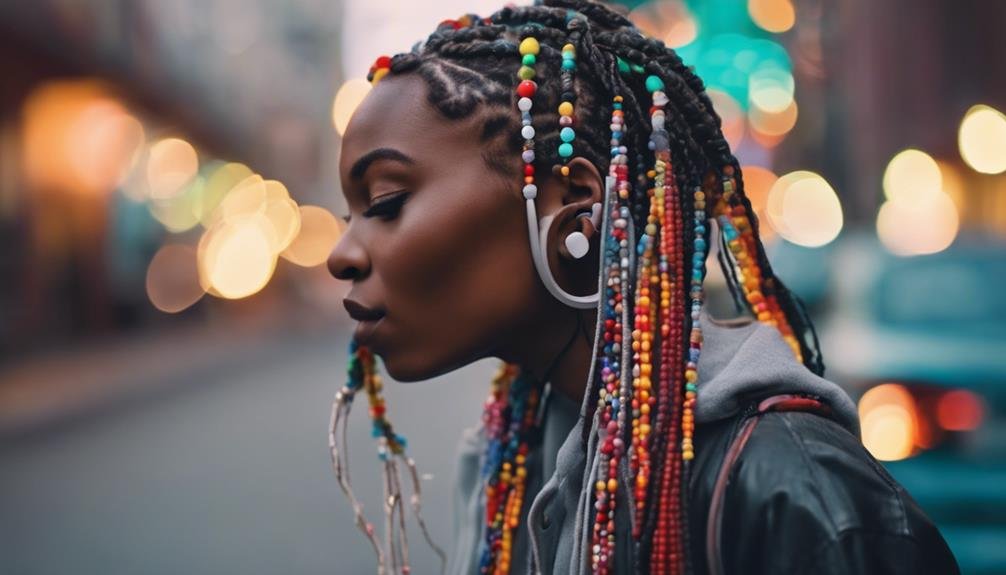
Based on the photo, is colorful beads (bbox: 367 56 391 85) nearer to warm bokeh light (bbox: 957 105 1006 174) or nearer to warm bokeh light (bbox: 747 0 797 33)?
warm bokeh light (bbox: 747 0 797 33)

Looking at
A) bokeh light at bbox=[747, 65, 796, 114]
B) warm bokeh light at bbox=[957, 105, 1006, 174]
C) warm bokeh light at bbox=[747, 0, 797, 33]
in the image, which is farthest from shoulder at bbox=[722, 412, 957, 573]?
warm bokeh light at bbox=[957, 105, 1006, 174]

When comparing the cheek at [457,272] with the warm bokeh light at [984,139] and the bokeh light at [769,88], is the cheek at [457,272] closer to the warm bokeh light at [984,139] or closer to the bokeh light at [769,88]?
the bokeh light at [769,88]

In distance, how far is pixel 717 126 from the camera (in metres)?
1.55

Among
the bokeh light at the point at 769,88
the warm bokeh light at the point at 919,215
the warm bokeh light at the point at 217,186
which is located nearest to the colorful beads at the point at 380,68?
the bokeh light at the point at 769,88

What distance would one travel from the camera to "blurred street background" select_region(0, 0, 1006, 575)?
4.68 metres

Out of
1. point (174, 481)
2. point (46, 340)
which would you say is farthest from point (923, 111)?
point (46, 340)

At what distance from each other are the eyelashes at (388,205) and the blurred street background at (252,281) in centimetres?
130

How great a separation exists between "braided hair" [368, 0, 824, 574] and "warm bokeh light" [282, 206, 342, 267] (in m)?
48.3

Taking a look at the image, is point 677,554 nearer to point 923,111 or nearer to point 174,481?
point 174,481

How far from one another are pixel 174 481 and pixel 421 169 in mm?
7034

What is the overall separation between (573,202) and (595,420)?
31cm

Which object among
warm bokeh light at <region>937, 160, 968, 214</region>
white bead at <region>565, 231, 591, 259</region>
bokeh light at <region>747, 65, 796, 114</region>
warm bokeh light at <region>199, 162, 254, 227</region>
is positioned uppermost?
warm bokeh light at <region>199, 162, 254, 227</region>

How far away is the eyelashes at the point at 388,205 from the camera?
1.47 meters

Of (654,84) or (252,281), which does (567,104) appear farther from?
(252,281)
